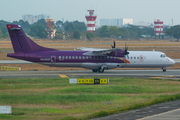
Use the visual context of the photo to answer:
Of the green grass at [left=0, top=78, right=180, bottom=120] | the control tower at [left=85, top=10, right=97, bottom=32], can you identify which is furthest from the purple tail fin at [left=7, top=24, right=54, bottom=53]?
the control tower at [left=85, top=10, right=97, bottom=32]

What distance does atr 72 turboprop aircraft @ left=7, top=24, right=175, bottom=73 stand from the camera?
38162mm

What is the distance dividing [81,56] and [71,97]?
17954 millimetres

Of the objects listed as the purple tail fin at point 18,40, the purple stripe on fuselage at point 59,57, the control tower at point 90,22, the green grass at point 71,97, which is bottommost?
the green grass at point 71,97

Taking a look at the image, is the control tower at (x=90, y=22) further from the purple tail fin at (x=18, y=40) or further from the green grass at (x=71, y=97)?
the green grass at (x=71, y=97)

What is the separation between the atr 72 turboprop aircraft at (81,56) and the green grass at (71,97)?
24.2 ft

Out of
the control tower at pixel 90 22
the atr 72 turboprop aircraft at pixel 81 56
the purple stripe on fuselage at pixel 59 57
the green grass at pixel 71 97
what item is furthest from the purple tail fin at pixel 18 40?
the control tower at pixel 90 22

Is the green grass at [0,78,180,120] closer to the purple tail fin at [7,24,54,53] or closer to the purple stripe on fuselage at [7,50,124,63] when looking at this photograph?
the purple stripe on fuselage at [7,50,124,63]

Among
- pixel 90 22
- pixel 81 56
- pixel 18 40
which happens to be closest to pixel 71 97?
pixel 81 56

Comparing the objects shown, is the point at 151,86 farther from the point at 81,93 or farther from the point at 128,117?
the point at 128,117

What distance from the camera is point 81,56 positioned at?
1571 inches

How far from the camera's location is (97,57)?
1590 inches

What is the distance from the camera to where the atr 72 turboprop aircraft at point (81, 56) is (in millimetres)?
38162

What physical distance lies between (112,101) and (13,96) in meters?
8.47

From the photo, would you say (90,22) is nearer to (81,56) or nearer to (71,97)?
(81,56)
